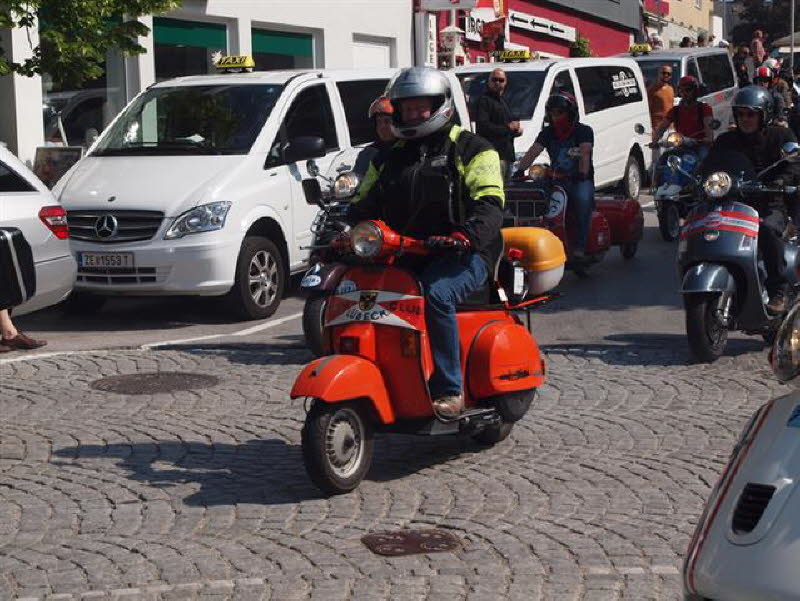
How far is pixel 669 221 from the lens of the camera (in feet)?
55.5

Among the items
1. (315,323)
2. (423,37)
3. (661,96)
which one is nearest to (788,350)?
(315,323)

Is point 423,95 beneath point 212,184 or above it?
above

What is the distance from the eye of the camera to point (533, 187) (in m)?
13.8

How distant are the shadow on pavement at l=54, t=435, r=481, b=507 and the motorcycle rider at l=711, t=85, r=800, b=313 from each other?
10.4 ft

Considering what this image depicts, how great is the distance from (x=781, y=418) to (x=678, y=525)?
8.04ft

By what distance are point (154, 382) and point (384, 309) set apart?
3.09 m

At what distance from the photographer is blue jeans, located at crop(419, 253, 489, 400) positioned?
663cm

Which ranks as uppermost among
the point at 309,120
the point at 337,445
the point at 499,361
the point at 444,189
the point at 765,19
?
the point at 765,19

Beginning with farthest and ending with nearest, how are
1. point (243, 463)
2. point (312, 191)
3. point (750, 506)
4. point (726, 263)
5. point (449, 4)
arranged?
point (449, 4) < point (312, 191) < point (726, 263) < point (243, 463) < point (750, 506)

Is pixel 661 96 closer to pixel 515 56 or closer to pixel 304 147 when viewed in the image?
pixel 515 56

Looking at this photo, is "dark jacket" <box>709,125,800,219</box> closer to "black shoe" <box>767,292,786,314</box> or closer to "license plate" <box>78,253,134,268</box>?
"black shoe" <box>767,292,786,314</box>

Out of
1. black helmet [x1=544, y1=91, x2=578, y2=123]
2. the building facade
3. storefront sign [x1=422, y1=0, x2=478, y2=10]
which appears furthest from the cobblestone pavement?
storefront sign [x1=422, y1=0, x2=478, y2=10]

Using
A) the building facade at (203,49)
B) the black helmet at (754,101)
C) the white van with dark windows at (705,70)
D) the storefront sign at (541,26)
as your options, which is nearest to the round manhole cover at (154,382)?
the black helmet at (754,101)

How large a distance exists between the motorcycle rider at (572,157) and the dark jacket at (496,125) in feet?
9.70
